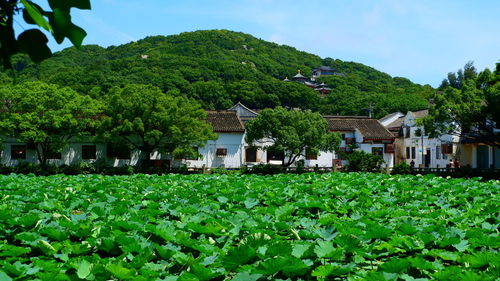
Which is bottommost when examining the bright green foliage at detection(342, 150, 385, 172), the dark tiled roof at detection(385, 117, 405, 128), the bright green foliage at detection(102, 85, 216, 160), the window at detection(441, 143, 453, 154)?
the bright green foliage at detection(342, 150, 385, 172)

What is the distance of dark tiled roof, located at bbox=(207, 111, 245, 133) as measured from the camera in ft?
105

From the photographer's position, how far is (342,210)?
7.52 metres

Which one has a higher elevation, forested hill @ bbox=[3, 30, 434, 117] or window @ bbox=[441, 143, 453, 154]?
forested hill @ bbox=[3, 30, 434, 117]

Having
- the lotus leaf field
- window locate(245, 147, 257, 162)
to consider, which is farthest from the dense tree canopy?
the lotus leaf field

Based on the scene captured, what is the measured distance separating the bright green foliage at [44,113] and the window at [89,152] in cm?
284

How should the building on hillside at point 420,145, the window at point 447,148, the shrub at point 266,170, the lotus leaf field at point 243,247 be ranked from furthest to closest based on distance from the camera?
the building on hillside at point 420,145
the window at point 447,148
the shrub at point 266,170
the lotus leaf field at point 243,247

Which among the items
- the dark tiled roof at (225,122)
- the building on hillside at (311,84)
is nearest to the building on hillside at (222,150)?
the dark tiled roof at (225,122)

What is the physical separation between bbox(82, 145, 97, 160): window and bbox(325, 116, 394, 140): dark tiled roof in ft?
57.8

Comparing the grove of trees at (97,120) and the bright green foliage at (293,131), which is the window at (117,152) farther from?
the bright green foliage at (293,131)

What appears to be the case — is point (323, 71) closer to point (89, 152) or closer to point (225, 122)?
point (225, 122)

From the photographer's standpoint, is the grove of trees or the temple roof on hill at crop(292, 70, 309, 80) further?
the temple roof on hill at crop(292, 70, 309, 80)

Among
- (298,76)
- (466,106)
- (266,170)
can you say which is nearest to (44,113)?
(266,170)

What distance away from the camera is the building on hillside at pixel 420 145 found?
109 feet

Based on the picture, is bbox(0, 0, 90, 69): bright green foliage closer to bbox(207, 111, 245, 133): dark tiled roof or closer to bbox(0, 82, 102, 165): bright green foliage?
bbox(0, 82, 102, 165): bright green foliage
